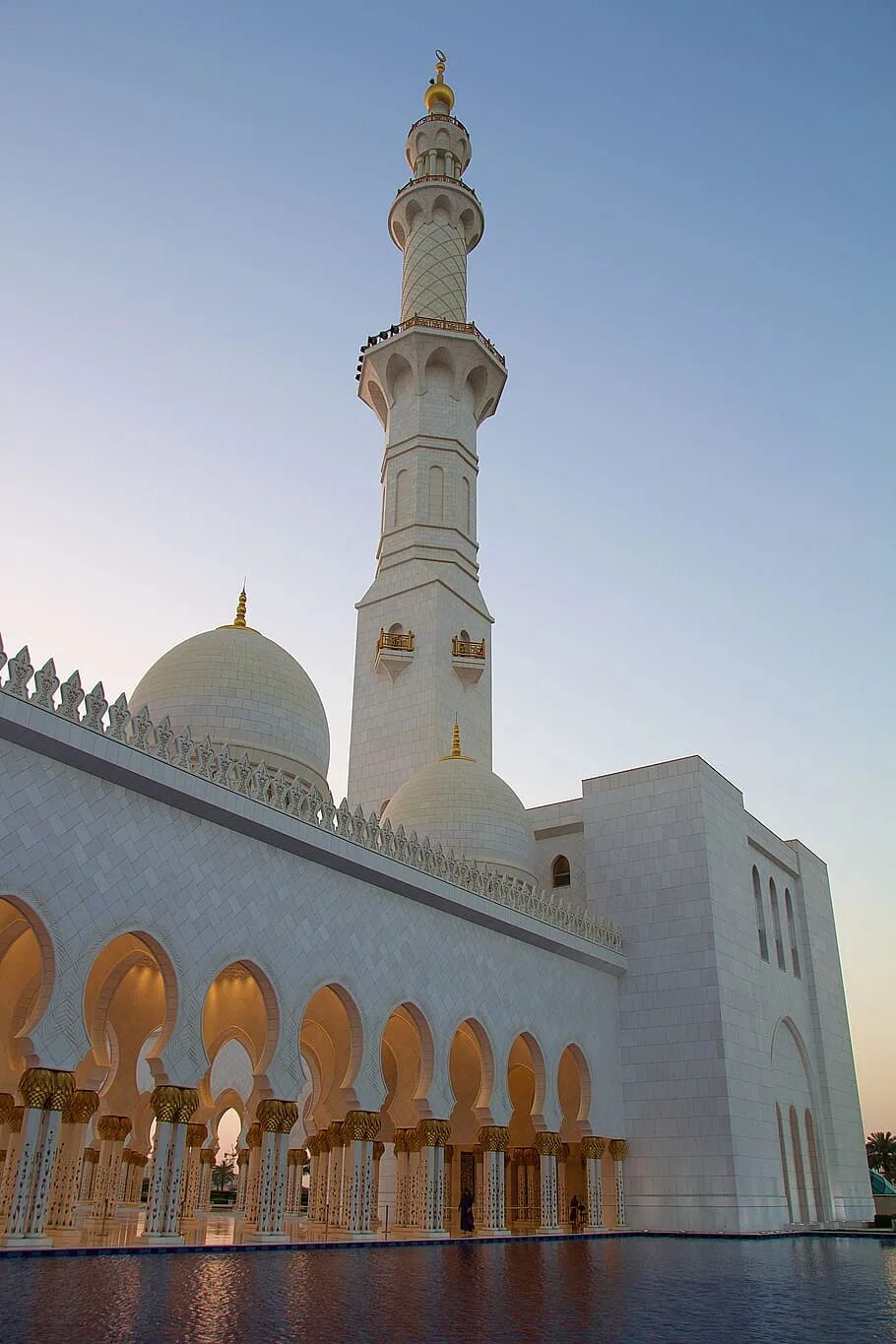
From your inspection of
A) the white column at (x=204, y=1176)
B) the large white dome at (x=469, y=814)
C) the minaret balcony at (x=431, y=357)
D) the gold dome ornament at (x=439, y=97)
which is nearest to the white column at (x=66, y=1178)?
the white column at (x=204, y=1176)

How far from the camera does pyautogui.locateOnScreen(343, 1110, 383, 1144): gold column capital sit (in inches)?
535

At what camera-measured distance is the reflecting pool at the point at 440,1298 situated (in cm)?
575

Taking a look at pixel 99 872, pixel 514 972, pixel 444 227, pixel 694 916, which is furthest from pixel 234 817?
pixel 444 227

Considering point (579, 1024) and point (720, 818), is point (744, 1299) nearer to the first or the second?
point (579, 1024)

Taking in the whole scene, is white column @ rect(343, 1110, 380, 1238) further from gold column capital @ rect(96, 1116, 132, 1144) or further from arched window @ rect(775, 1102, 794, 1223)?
arched window @ rect(775, 1102, 794, 1223)

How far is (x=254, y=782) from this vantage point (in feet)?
43.1

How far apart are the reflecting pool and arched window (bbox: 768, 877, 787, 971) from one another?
11436 mm

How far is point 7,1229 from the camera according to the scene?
9.58m

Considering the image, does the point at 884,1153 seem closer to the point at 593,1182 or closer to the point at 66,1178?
the point at 593,1182

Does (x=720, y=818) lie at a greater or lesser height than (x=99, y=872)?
greater

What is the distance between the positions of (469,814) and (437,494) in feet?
30.3

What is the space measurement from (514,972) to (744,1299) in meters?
9.58

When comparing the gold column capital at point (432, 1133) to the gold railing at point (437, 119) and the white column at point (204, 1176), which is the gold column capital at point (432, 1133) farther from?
the gold railing at point (437, 119)

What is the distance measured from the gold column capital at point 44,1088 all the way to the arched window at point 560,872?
13.8m
